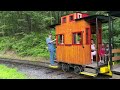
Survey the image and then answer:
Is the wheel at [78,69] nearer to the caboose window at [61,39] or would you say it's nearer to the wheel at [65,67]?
the wheel at [65,67]

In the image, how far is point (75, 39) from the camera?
433 inches

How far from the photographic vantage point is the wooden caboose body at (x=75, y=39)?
1026 cm

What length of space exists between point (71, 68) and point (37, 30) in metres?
13.8

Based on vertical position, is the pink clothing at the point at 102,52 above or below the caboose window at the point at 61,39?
below

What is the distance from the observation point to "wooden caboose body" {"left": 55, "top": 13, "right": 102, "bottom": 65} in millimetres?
10258

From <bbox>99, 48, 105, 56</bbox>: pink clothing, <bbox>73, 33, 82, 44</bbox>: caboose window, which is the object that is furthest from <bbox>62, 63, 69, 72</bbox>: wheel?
<bbox>99, 48, 105, 56</bbox>: pink clothing

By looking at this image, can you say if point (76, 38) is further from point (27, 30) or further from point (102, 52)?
point (27, 30)

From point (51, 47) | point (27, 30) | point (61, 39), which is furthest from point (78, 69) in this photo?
point (27, 30)

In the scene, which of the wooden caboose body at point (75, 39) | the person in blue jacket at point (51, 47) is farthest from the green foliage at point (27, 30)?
the wooden caboose body at point (75, 39)

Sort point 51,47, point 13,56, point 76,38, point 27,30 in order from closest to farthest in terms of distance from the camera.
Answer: point 76,38 < point 51,47 < point 13,56 < point 27,30
